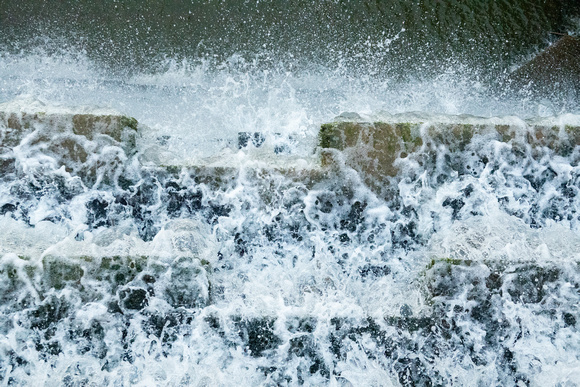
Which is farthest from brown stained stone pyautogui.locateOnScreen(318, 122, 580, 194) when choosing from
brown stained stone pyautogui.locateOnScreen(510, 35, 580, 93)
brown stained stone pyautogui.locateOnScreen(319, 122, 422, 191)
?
brown stained stone pyautogui.locateOnScreen(510, 35, 580, 93)

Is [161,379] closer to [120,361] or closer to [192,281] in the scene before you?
[120,361]

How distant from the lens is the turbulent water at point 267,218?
2.80 m

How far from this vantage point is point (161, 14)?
13.8 feet

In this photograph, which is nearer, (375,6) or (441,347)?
(441,347)

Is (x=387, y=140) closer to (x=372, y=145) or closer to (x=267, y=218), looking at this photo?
(x=372, y=145)

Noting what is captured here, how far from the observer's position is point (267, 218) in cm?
324

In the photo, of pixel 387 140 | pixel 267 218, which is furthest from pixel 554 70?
pixel 267 218

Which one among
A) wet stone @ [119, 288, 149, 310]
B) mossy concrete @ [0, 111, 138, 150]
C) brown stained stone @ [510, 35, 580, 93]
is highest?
brown stained stone @ [510, 35, 580, 93]

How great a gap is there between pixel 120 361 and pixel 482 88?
10.6 feet

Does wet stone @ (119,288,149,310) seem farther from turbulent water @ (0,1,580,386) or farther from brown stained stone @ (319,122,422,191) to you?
brown stained stone @ (319,122,422,191)

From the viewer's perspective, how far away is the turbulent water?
280cm

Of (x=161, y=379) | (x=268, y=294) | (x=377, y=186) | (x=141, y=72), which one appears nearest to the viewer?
(x=161, y=379)

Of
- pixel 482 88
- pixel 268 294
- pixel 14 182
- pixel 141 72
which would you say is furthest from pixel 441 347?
pixel 141 72

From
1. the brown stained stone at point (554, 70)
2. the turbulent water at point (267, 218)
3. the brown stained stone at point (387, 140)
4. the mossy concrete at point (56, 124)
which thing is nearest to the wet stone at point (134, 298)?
the turbulent water at point (267, 218)
